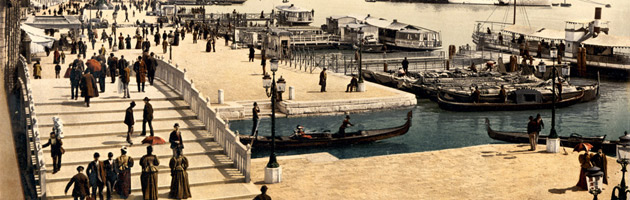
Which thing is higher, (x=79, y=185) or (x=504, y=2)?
(x=504, y=2)

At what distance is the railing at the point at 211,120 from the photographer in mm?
24641

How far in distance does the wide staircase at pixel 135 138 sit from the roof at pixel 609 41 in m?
41.8

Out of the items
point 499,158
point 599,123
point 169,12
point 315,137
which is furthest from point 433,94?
point 169,12

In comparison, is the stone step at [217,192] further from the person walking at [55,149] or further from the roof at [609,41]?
the roof at [609,41]

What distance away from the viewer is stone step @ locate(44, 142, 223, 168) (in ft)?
80.9

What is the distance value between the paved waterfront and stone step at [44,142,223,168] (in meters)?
1.58

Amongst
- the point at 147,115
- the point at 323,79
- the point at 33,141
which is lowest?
the point at 323,79

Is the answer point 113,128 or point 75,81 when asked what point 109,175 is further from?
point 75,81

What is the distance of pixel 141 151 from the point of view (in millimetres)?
25625

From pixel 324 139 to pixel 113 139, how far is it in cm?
1170

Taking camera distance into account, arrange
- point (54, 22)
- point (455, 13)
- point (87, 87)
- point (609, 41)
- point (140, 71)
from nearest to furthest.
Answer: point (87, 87) < point (140, 71) < point (54, 22) < point (609, 41) < point (455, 13)

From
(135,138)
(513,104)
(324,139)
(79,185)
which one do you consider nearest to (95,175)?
(79,185)

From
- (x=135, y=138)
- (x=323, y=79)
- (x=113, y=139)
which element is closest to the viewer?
(x=113, y=139)

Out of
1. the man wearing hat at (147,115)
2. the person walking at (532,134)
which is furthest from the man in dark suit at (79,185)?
the person walking at (532,134)
